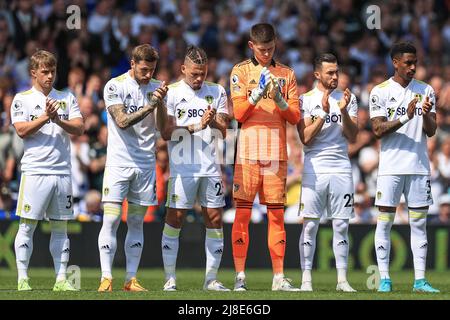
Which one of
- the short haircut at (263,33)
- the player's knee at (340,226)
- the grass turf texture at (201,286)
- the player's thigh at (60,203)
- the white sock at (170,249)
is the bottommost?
the grass turf texture at (201,286)

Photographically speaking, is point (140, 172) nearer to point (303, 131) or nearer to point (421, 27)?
point (303, 131)

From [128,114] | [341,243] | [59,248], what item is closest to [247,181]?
[341,243]

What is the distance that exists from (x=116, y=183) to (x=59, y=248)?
99 centimetres

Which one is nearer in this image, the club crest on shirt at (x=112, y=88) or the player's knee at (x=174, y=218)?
the club crest on shirt at (x=112, y=88)

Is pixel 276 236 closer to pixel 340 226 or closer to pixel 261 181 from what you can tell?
pixel 261 181

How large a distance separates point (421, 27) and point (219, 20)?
4.29 meters

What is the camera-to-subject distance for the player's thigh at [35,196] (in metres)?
13.2

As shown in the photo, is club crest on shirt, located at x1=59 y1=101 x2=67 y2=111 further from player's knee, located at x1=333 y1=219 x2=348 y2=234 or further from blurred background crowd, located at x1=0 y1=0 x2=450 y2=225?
blurred background crowd, located at x1=0 y1=0 x2=450 y2=225

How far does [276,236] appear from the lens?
1339 cm

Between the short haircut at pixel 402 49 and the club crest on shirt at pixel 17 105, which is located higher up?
the short haircut at pixel 402 49

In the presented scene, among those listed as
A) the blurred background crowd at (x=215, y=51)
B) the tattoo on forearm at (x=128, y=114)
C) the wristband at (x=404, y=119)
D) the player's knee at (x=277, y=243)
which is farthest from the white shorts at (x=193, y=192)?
the blurred background crowd at (x=215, y=51)

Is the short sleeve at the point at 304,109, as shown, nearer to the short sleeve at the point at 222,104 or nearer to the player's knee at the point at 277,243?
the short sleeve at the point at 222,104

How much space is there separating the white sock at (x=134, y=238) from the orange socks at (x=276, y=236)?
1.49 m
